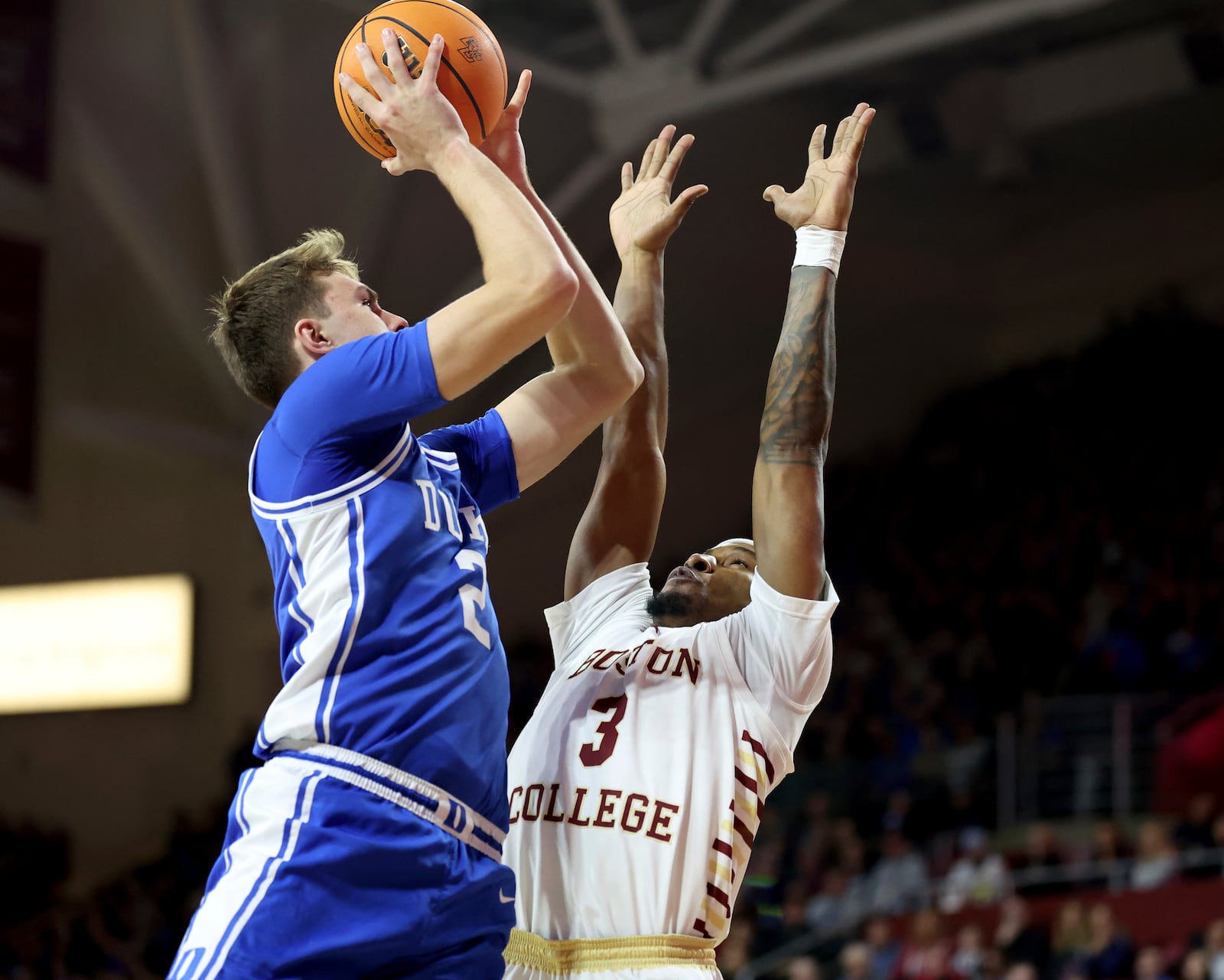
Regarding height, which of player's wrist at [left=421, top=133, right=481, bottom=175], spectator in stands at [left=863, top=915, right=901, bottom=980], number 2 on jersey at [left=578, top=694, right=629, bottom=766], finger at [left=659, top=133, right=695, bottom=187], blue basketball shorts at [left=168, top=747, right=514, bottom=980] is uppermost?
finger at [left=659, top=133, right=695, bottom=187]

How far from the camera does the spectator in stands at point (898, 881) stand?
→ 35.8 feet

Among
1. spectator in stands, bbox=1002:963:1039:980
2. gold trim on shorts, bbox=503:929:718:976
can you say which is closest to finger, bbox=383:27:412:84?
gold trim on shorts, bbox=503:929:718:976

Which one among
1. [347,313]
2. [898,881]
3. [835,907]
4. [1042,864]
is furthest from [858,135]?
[835,907]

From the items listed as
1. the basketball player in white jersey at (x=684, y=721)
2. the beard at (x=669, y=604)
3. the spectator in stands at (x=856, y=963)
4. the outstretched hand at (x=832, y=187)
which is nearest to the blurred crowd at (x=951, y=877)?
the spectator in stands at (x=856, y=963)

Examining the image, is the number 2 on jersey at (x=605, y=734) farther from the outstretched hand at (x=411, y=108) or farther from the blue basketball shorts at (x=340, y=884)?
the outstretched hand at (x=411, y=108)

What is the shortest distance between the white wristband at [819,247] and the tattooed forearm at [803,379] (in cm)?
2

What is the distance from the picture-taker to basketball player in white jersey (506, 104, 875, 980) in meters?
3.31

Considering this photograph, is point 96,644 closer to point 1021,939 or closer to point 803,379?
point 1021,939

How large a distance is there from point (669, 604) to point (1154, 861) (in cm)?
714

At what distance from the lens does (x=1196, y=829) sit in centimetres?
975

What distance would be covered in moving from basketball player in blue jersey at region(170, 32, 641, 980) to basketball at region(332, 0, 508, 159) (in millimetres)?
173

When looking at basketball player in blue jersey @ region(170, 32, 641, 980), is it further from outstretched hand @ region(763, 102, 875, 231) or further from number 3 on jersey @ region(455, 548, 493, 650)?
outstretched hand @ region(763, 102, 875, 231)

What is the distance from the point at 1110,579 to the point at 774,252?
5099 millimetres

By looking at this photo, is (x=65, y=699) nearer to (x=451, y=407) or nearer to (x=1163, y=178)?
(x=451, y=407)
